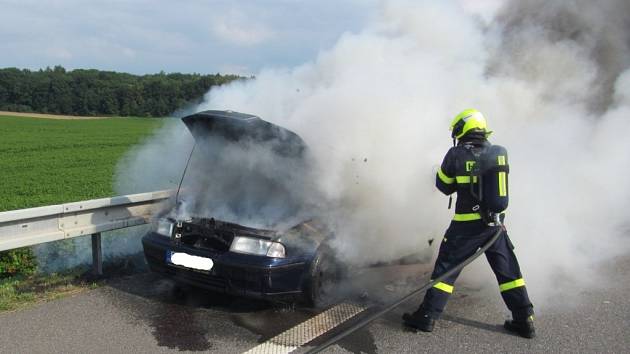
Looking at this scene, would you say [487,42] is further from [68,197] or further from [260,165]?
[68,197]

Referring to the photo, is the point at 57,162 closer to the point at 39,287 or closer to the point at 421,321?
the point at 39,287

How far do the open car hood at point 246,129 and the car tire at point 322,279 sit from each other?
0.91 meters

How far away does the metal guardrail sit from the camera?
450cm

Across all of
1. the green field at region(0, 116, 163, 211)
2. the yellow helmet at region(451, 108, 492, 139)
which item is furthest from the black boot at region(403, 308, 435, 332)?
the green field at region(0, 116, 163, 211)

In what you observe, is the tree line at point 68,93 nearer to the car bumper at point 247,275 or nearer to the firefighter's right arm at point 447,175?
the car bumper at point 247,275

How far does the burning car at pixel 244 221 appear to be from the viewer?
4078 millimetres

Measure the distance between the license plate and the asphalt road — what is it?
1.29 feet

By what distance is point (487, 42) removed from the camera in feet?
24.3

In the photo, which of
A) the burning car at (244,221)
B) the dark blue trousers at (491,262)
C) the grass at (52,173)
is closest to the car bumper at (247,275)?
the burning car at (244,221)

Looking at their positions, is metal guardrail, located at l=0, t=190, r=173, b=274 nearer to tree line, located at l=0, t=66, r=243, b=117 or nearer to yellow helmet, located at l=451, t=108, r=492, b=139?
yellow helmet, located at l=451, t=108, r=492, b=139

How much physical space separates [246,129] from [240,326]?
1600 millimetres

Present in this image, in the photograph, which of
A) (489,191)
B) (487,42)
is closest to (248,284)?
(489,191)

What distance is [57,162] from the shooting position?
2077cm

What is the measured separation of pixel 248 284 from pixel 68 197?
913 cm
